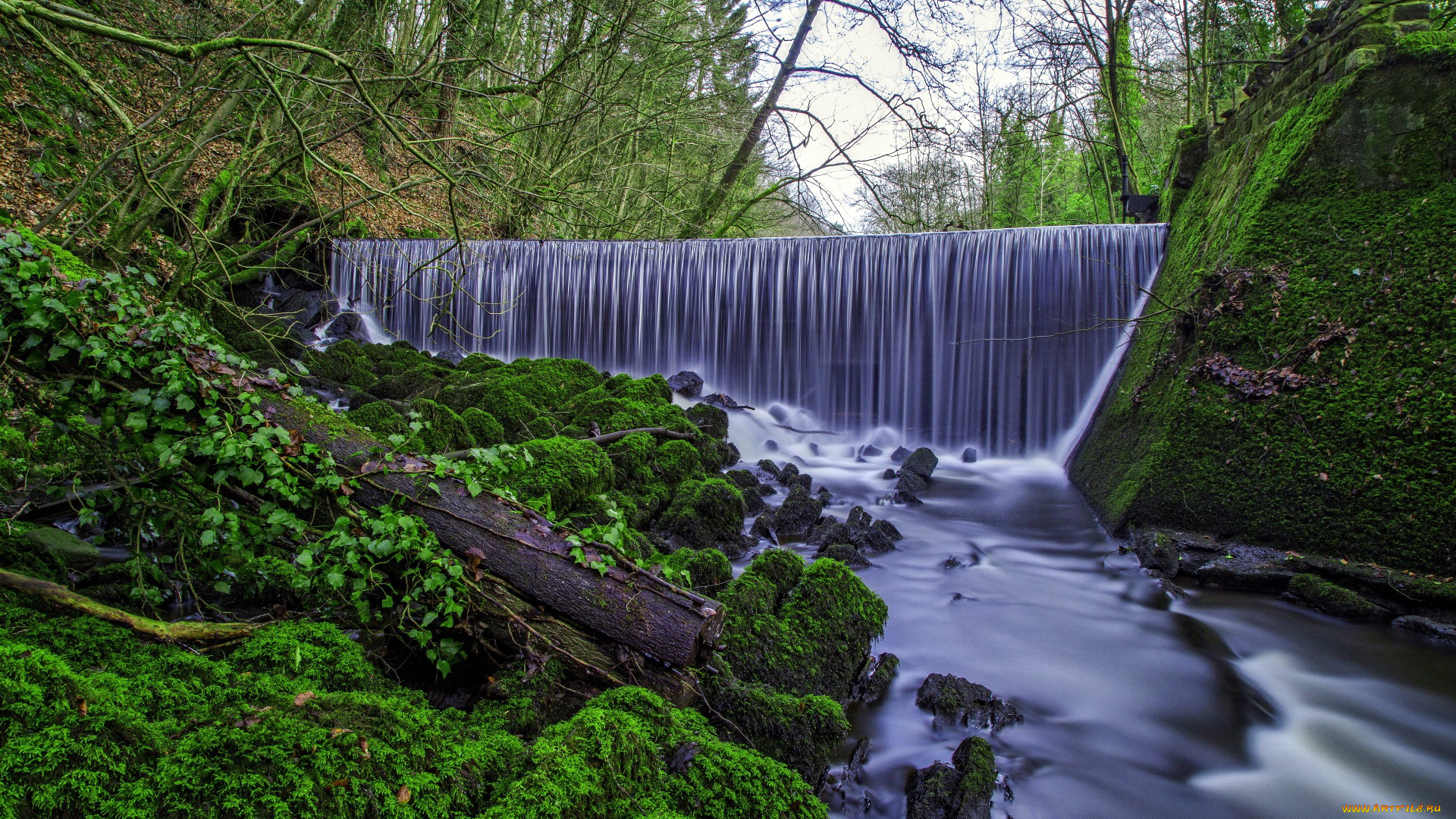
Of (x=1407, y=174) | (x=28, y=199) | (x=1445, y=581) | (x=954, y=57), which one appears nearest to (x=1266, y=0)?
(x=954, y=57)

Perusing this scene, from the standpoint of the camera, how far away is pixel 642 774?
1925mm

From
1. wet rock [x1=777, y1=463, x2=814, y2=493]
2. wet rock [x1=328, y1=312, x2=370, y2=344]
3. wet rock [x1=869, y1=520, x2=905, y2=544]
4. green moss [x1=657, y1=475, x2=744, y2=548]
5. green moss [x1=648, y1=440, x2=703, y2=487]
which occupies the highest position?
wet rock [x1=328, y1=312, x2=370, y2=344]

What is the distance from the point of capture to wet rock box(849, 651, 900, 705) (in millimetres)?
3658

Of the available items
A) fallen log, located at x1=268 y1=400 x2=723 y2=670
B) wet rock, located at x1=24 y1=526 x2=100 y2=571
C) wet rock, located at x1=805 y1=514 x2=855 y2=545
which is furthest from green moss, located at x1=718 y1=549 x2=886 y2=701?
wet rock, located at x1=24 y1=526 x2=100 y2=571

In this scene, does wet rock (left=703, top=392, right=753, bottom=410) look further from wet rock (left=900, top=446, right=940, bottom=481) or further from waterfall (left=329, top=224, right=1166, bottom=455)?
wet rock (left=900, top=446, right=940, bottom=481)

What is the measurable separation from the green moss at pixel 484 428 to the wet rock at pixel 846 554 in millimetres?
2810

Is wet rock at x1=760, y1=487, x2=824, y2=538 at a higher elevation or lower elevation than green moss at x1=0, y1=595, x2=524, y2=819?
lower

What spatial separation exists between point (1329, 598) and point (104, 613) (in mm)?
6259

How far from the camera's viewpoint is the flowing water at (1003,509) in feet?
11.2

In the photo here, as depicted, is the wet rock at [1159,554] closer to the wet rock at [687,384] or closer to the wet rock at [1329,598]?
the wet rock at [1329,598]

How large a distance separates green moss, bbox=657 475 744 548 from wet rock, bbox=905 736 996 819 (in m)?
2.50

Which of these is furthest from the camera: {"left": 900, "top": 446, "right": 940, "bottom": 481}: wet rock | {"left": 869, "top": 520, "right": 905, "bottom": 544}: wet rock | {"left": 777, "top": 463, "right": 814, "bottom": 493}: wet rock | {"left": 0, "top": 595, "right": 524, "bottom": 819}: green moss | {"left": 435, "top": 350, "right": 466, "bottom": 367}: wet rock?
{"left": 435, "top": 350, "right": 466, "bottom": 367}: wet rock

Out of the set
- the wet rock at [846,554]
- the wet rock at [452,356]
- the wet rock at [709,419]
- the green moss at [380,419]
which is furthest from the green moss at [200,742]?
the wet rock at [452,356]

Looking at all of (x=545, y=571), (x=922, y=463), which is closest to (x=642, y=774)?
(x=545, y=571)
